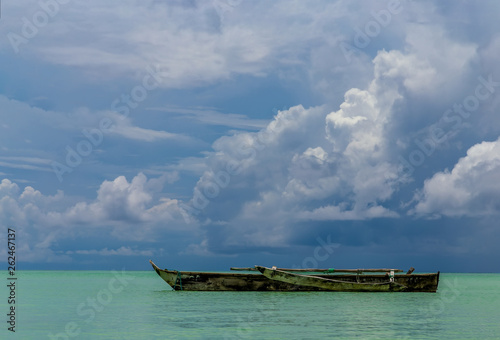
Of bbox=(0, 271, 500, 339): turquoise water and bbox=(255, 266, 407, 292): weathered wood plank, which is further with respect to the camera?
bbox=(255, 266, 407, 292): weathered wood plank

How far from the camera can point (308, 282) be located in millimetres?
37688

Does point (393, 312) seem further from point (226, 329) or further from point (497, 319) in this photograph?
point (226, 329)

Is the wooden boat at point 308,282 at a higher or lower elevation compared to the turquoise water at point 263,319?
higher

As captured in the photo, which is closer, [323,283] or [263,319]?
[263,319]

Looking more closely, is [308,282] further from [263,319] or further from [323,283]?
[263,319]

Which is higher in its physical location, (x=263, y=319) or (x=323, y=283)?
(x=323, y=283)

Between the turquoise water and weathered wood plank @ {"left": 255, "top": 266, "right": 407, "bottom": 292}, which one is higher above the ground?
weathered wood plank @ {"left": 255, "top": 266, "right": 407, "bottom": 292}

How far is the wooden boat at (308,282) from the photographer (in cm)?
3759

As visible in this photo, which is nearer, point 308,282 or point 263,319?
point 263,319

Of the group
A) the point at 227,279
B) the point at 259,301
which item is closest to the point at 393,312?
the point at 259,301

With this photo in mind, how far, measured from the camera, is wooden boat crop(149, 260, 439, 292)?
37.6 meters

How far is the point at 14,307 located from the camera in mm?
34156

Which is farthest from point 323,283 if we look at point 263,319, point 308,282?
point 263,319

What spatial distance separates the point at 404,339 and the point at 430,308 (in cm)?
1270
